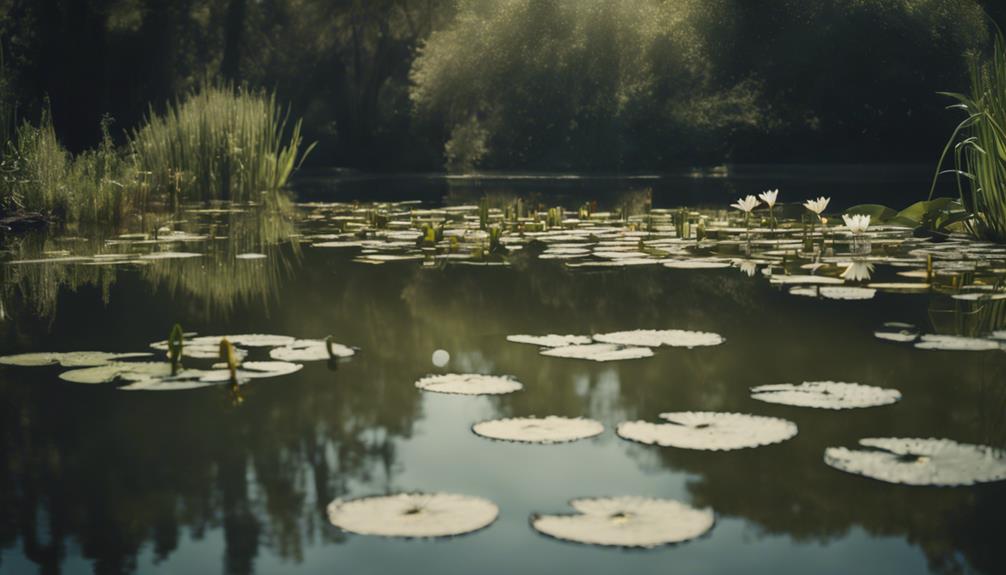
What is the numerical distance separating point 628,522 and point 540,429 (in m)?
0.85

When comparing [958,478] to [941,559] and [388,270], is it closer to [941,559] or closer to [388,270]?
[941,559]

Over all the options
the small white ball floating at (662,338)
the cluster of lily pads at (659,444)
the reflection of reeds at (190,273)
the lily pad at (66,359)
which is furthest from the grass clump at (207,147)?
the cluster of lily pads at (659,444)

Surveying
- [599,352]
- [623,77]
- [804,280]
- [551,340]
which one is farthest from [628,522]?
[623,77]

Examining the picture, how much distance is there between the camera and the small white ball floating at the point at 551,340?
489cm

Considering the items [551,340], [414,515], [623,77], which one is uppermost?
[623,77]

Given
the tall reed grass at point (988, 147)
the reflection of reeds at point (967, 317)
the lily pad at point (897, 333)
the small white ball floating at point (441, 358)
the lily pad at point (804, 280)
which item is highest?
the tall reed grass at point (988, 147)

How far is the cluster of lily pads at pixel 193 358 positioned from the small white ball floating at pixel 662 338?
3.61ft

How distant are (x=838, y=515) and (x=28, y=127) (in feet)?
34.7

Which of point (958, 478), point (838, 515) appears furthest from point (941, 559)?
point (958, 478)

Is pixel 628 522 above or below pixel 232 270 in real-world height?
below

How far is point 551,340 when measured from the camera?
4957 mm

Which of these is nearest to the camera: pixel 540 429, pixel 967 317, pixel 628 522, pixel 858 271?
pixel 628 522

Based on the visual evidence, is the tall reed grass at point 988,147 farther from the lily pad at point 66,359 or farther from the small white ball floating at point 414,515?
the small white ball floating at point 414,515

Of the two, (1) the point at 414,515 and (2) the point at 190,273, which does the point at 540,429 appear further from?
(2) the point at 190,273
